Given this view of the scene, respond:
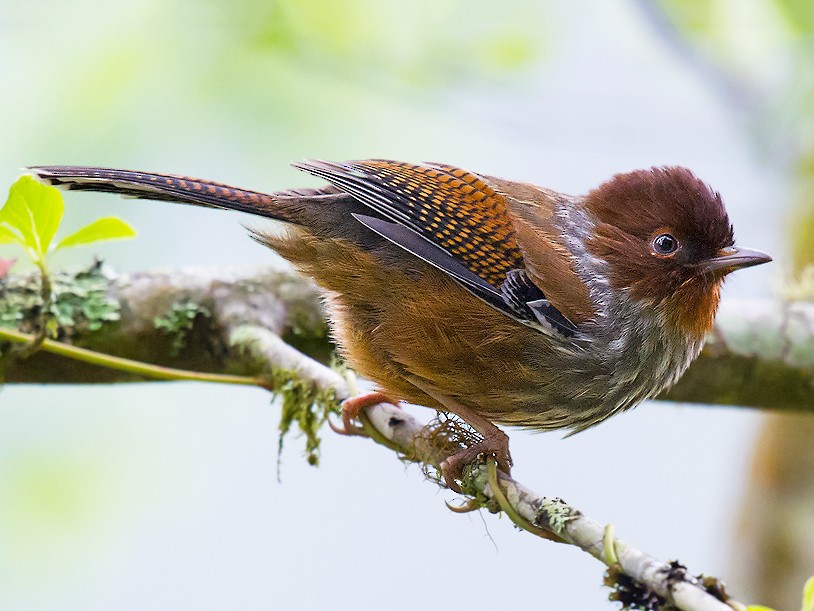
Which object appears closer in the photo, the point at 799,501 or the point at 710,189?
the point at 710,189

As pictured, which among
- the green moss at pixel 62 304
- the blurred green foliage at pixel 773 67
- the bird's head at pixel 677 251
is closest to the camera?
the bird's head at pixel 677 251

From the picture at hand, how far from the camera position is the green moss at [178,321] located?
3559 mm

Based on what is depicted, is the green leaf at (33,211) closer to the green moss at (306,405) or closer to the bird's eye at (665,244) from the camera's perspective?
the green moss at (306,405)

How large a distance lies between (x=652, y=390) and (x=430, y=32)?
247cm

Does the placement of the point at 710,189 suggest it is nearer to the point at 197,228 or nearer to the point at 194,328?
the point at 194,328

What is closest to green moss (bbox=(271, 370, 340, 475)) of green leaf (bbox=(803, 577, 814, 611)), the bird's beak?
the bird's beak

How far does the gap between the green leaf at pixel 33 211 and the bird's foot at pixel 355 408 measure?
1105mm

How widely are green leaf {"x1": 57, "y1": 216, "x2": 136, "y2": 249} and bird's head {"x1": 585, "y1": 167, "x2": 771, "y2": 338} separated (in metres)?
1.70

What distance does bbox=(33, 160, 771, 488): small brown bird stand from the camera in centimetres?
314

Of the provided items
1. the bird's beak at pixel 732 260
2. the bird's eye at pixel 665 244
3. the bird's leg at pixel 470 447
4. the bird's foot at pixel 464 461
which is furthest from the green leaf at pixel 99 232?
the bird's beak at pixel 732 260

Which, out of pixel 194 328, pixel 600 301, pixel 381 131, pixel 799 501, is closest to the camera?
pixel 600 301

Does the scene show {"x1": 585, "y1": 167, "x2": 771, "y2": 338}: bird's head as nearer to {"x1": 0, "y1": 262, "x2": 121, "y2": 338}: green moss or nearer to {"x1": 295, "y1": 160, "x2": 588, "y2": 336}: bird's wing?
{"x1": 295, "y1": 160, "x2": 588, "y2": 336}: bird's wing

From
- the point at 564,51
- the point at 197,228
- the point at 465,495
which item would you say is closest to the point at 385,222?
the point at 465,495

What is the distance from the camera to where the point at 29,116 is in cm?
502
